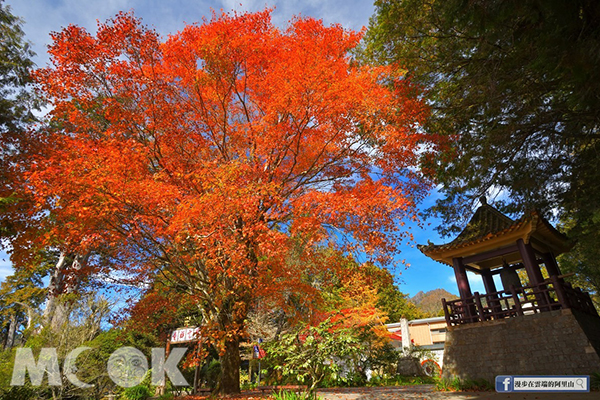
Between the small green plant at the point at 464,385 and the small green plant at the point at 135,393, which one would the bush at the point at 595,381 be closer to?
the small green plant at the point at 464,385

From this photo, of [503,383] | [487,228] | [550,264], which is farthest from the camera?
[550,264]

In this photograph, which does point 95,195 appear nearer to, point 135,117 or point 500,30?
point 135,117

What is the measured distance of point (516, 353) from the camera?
9328 millimetres

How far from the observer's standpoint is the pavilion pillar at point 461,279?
36.9 ft

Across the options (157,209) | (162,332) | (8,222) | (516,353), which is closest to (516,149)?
(516,353)

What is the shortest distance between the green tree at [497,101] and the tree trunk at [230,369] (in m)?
7.04

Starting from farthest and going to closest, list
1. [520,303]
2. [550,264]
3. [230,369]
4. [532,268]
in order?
[550,264] → [532,268] → [520,303] → [230,369]

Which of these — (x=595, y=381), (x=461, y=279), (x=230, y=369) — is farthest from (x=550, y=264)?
(x=230, y=369)

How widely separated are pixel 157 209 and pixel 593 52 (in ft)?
27.7

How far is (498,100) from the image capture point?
669 cm

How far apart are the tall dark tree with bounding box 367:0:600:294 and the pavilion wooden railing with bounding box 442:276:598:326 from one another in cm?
189

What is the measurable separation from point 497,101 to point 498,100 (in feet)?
0.08

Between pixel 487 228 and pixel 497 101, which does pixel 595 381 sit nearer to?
pixel 487 228

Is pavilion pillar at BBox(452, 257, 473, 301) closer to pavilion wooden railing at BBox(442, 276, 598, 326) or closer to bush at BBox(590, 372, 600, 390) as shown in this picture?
pavilion wooden railing at BBox(442, 276, 598, 326)
